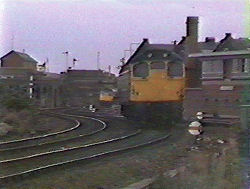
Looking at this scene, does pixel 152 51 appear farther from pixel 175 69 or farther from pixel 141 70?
pixel 175 69

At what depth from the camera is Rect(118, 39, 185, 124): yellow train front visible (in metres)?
17.5

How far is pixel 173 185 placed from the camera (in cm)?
686

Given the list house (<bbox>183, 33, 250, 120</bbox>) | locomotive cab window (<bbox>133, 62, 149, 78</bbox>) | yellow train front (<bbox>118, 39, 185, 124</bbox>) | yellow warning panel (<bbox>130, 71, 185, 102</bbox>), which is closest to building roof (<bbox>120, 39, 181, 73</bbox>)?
yellow train front (<bbox>118, 39, 185, 124</bbox>)

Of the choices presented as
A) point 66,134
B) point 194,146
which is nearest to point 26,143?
point 66,134

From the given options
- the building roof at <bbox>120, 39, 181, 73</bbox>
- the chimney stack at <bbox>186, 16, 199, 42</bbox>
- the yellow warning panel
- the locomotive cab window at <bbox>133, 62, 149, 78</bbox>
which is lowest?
the yellow warning panel

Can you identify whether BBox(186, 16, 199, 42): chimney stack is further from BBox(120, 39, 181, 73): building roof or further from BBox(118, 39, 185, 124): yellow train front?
BBox(118, 39, 185, 124): yellow train front

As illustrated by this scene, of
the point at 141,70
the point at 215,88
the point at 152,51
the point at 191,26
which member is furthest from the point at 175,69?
the point at 215,88

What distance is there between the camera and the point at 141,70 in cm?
1806

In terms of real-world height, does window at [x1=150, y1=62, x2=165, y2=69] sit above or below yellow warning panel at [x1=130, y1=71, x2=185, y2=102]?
above

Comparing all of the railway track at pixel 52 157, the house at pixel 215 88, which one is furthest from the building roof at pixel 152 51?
the railway track at pixel 52 157

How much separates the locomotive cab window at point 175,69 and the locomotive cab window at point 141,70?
879 mm

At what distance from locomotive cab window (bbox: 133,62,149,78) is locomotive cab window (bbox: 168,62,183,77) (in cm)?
88

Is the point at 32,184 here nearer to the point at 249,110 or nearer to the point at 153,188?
the point at 153,188

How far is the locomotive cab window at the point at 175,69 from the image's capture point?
17.5 metres
